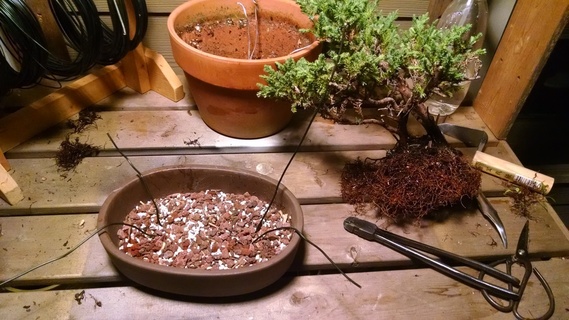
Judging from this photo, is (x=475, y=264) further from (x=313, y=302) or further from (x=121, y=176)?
(x=121, y=176)

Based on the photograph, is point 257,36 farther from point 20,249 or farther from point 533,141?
point 533,141

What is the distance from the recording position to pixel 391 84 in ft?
2.60

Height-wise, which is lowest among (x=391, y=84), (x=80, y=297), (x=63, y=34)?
(x=80, y=297)

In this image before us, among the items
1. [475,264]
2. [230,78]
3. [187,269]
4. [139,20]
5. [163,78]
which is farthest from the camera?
[163,78]

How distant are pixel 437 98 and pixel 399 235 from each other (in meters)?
0.48

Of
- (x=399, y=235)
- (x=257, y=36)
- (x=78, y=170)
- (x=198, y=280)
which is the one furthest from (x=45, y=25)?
(x=399, y=235)

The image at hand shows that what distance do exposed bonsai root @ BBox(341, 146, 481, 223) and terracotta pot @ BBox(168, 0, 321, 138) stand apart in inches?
10.7

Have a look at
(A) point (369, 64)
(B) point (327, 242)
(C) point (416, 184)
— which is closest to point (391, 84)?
(A) point (369, 64)

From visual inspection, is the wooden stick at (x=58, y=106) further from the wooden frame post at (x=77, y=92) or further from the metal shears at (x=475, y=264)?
the metal shears at (x=475, y=264)

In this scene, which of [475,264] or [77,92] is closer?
[475,264]

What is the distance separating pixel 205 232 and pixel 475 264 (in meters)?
0.50

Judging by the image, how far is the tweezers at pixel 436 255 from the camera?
755mm

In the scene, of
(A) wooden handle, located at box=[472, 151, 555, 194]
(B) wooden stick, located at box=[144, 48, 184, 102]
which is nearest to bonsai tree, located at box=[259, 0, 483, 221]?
(A) wooden handle, located at box=[472, 151, 555, 194]

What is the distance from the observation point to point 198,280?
2.22 feet
